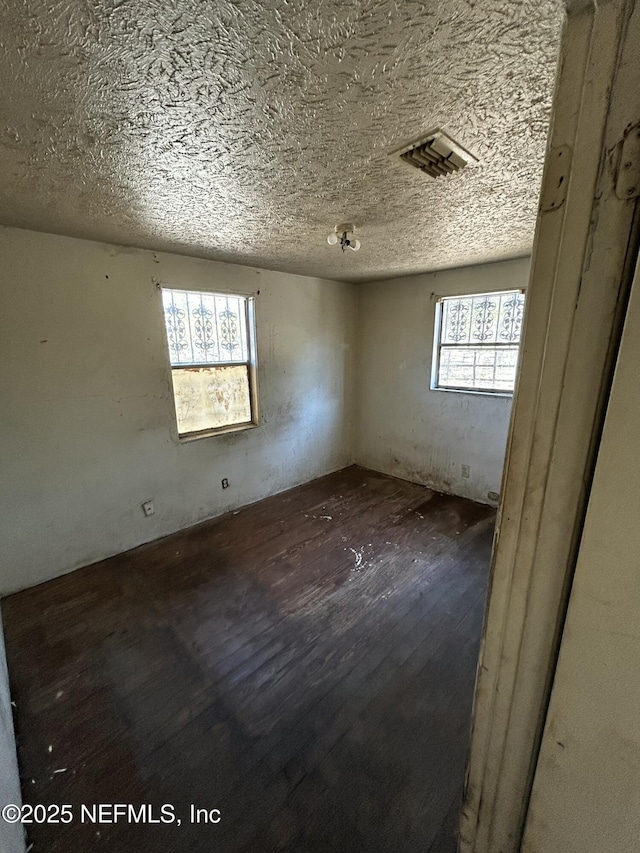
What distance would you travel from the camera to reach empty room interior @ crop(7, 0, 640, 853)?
891mm

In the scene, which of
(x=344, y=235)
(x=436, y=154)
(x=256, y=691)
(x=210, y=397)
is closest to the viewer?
(x=436, y=154)

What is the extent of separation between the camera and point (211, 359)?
3100 mm

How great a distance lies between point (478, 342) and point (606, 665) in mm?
3363

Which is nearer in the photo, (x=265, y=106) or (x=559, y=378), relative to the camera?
(x=559, y=378)

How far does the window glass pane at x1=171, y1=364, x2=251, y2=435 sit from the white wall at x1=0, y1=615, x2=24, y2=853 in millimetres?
2006

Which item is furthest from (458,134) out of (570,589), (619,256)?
(570,589)

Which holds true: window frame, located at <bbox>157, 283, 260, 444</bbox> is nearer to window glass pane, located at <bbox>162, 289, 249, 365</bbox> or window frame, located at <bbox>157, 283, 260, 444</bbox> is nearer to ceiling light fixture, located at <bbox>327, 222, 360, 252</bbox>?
window glass pane, located at <bbox>162, 289, 249, 365</bbox>

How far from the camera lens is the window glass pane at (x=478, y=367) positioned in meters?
3.23

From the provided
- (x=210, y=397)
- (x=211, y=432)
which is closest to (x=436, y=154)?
(x=210, y=397)

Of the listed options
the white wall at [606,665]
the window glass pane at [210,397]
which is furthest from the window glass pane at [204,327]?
the white wall at [606,665]

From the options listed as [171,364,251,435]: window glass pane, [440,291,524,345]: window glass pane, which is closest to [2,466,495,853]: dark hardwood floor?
[171,364,251,435]: window glass pane

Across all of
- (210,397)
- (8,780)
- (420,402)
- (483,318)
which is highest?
(483,318)

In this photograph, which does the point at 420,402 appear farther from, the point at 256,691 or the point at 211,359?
the point at 256,691

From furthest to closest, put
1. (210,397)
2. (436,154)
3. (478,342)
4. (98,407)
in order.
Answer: (478,342), (210,397), (98,407), (436,154)
